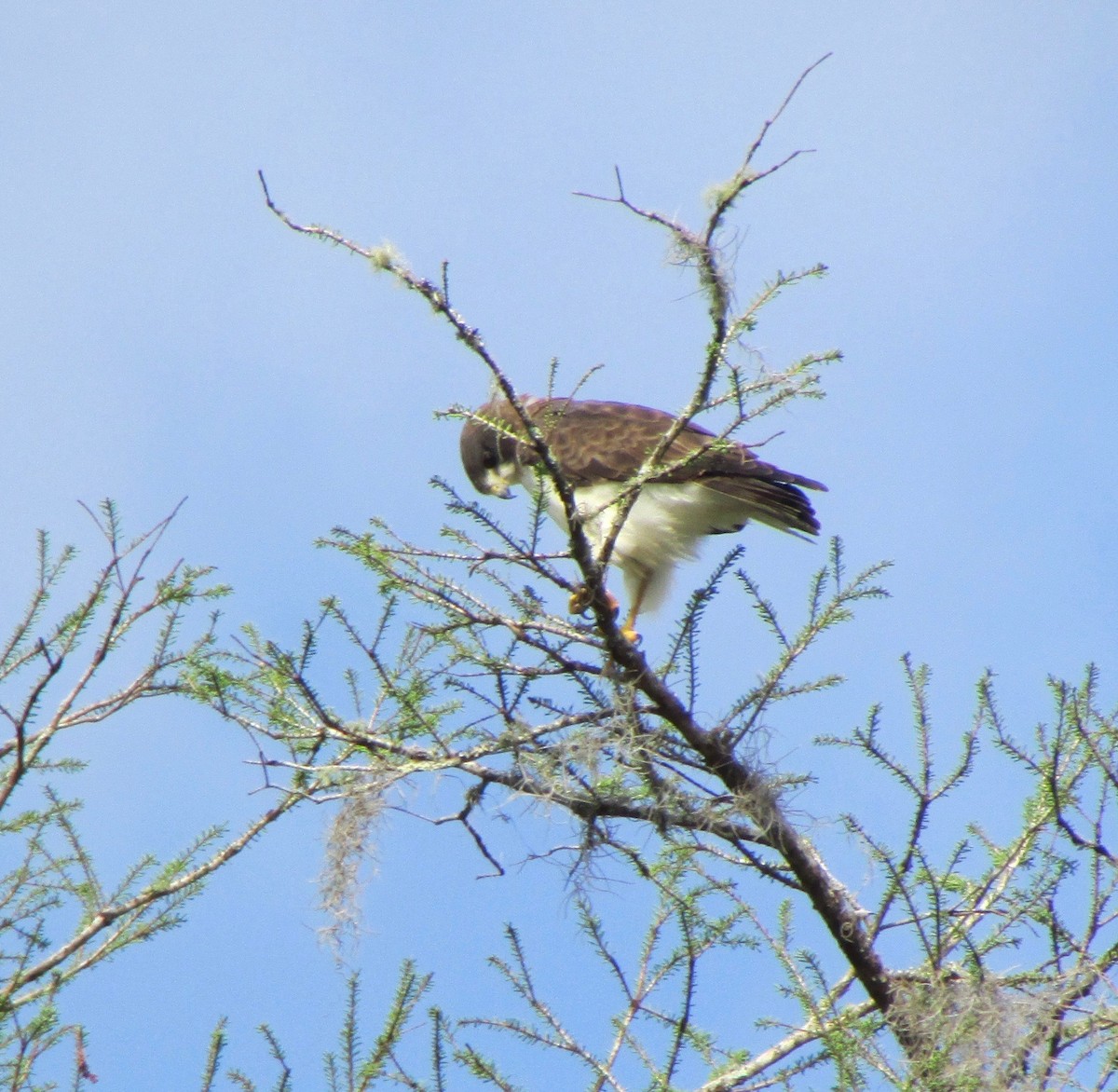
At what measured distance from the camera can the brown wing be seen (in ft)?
18.0

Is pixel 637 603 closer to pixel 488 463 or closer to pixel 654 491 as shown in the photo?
pixel 654 491

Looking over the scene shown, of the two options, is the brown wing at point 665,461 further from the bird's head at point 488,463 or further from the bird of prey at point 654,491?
the bird's head at point 488,463

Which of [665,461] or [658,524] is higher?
[665,461]

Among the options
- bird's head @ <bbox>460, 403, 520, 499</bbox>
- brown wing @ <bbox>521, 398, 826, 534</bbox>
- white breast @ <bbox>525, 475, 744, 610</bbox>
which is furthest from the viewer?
bird's head @ <bbox>460, 403, 520, 499</bbox>

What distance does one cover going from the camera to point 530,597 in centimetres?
397

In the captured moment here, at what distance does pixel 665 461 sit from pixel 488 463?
1441 millimetres

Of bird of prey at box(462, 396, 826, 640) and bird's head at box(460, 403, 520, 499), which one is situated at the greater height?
bird's head at box(460, 403, 520, 499)

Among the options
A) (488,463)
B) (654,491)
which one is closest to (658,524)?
(654,491)

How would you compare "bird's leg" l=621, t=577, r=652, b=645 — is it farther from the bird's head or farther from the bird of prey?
the bird's head

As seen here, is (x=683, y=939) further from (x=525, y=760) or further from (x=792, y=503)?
(x=792, y=503)

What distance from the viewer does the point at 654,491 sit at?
5.89m

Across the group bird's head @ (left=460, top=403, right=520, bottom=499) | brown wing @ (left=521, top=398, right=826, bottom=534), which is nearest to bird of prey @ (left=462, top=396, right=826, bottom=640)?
brown wing @ (left=521, top=398, right=826, bottom=534)

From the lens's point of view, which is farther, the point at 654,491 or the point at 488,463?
the point at 488,463

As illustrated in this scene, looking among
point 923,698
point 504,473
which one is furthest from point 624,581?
point 923,698
